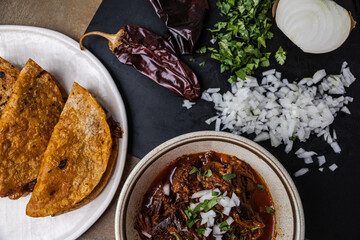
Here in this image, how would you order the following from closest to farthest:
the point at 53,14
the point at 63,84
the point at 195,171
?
the point at 195,171 → the point at 63,84 → the point at 53,14

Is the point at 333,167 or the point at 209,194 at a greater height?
the point at 333,167

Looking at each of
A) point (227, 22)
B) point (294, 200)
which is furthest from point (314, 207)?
point (227, 22)

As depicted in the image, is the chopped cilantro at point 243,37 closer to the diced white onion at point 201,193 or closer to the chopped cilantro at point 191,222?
the diced white onion at point 201,193

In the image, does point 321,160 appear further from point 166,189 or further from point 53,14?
point 53,14

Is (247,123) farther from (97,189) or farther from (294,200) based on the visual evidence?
(97,189)

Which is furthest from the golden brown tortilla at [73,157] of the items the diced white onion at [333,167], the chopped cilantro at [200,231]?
the diced white onion at [333,167]

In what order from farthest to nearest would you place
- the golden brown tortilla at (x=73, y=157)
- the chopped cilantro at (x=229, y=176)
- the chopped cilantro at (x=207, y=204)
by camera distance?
1. the golden brown tortilla at (x=73, y=157)
2. the chopped cilantro at (x=229, y=176)
3. the chopped cilantro at (x=207, y=204)

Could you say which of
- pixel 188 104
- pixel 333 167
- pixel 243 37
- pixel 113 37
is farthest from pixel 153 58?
pixel 333 167

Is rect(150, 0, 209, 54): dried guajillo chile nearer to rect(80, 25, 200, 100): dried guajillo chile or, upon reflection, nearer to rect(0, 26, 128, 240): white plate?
rect(80, 25, 200, 100): dried guajillo chile
